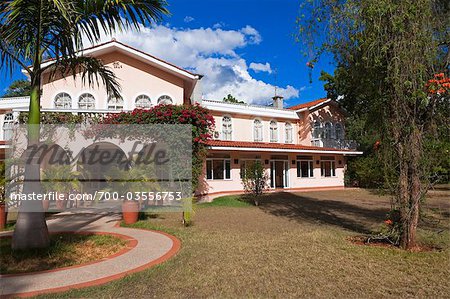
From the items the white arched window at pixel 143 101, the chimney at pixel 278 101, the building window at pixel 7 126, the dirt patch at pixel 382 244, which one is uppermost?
the chimney at pixel 278 101

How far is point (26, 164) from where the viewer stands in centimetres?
614

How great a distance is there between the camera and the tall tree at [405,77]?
622 cm

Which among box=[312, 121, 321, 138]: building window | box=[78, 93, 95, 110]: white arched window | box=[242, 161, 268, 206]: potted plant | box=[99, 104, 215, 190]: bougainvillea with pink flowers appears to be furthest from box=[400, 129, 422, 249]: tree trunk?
box=[312, 121, 321, 138]: building window

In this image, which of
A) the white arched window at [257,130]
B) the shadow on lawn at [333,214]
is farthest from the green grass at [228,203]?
the white arched window at [257,130]

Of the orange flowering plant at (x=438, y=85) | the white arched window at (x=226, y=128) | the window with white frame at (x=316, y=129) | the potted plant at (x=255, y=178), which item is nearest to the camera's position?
the orange flowering plant at (x=438, y=85)

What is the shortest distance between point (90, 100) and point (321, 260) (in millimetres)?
14901

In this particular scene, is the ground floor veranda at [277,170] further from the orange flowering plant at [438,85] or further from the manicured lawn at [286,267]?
the orange flowering plant at [438,85]

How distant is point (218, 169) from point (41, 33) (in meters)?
13.6

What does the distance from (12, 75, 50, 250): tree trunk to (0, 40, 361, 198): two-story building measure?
6790 millimetres

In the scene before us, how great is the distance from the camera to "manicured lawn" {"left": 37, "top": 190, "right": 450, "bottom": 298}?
430 centimetres

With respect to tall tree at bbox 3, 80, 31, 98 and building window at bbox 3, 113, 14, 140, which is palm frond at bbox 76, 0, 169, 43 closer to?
building window at bbox 3, 113, 14, 140

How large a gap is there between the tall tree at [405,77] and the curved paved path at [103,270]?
16.9ft

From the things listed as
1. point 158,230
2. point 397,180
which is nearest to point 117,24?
point 158,230

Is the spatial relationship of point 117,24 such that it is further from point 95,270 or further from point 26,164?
point 95,270
